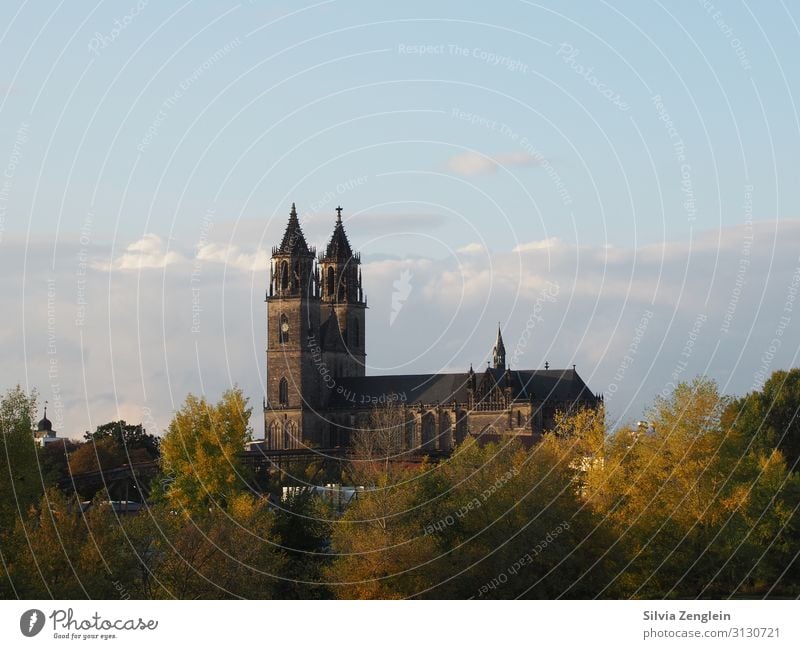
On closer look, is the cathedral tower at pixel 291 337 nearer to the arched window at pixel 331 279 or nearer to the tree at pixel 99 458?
the arched window at pixel 331 279

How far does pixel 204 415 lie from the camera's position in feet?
297

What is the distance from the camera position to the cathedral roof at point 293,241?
16250 centimetres

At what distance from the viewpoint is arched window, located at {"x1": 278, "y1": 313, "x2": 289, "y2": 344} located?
16312 cm

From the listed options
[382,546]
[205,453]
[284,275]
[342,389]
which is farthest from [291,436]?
[382,546]

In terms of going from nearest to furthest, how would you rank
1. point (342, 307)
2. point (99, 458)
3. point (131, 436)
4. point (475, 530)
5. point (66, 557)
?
point (66, 557) → point (475, 530) → point (99, 458) → point (131, 436) → point (342, 307)

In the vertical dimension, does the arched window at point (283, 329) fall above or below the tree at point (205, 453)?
above

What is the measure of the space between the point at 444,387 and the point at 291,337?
1619 centimetres

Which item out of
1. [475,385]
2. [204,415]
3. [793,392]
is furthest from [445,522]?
[475,385]

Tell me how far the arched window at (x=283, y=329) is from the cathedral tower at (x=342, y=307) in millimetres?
5996

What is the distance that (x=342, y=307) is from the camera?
6890 inches

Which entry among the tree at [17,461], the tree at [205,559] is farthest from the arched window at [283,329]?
the tree at [205,559]

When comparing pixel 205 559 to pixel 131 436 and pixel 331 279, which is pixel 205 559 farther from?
pixel 331 279

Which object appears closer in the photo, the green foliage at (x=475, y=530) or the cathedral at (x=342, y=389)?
the green foliage at (x=475, y=530)
